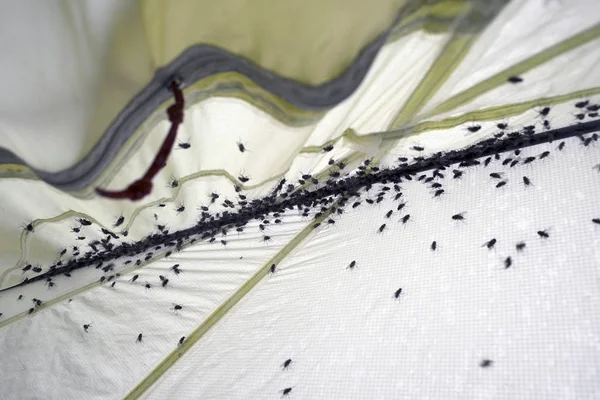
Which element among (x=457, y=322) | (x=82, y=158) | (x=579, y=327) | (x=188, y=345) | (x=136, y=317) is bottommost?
(x=579, y=327)

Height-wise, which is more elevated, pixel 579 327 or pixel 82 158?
pixel 82 158

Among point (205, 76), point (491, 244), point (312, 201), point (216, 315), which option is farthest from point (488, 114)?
point (216, 315)

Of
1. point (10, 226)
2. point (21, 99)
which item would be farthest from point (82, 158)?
point (10, 226)

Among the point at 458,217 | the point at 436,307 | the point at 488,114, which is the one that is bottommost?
the point at 436,307

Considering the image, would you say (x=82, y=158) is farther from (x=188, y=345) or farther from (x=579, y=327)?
(x=579, y=327)

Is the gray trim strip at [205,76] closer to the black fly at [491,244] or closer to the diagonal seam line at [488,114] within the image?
the diagonal seam line at [488,114]

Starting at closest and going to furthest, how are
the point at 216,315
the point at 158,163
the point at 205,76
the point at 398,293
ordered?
the point at 158,163, the point at 205,76, the point at 398,293, the point at 216,315

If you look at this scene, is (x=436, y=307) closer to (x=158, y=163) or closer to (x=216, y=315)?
(x=216, y=315)
